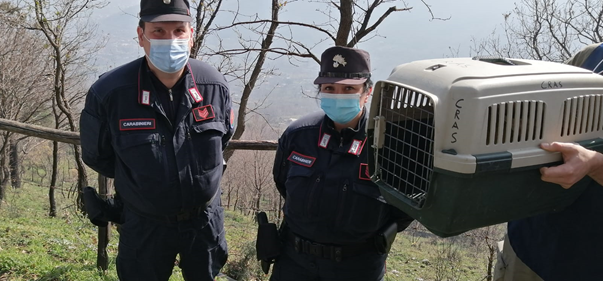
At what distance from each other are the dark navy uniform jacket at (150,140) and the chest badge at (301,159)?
17.0 inches

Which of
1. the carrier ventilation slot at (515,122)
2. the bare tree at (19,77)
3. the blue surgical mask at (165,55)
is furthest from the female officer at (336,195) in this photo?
the bare tree at (19,77)

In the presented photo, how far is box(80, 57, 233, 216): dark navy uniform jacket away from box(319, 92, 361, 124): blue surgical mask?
2.01 feet

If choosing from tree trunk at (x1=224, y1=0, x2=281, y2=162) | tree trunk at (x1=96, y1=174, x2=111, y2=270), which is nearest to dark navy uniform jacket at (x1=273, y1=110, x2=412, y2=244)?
tree trunk at (x1=96, y1=174, x2=111, y2=270)

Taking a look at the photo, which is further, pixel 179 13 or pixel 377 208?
pixel 179 13

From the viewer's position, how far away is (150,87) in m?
2.47

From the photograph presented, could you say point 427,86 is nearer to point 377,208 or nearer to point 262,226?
point 377,208

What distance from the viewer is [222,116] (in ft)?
8.70

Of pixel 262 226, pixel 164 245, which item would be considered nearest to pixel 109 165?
pixel 164 245

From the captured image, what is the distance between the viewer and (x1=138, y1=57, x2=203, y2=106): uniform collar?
2.42 metres

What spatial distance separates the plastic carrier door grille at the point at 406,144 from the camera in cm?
160

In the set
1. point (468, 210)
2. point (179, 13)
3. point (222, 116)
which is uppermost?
point (179, 13)

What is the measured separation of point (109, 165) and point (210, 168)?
1.93ft

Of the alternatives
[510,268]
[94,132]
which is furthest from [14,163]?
[510,268]

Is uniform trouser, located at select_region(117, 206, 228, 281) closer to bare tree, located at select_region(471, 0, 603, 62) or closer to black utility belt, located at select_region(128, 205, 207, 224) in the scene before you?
black utility belt, located at select_region(128, 205, 207, 224)
